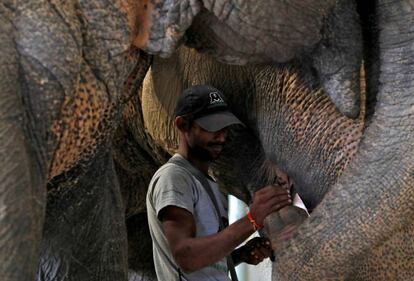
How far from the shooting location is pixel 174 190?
1.95 m

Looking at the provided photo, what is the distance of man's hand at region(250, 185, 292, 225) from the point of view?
1.78 metres

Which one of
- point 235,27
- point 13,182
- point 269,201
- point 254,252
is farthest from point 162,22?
point 254,252

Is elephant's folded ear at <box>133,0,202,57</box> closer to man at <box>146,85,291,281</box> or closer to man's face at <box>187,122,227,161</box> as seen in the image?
man at <box>146,85,291,281</box>

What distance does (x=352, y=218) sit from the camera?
1.50 m

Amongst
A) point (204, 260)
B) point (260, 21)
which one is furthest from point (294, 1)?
point (204, 260)

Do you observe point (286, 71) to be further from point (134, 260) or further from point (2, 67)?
point (134, 260)

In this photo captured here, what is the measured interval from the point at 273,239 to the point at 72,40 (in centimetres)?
55

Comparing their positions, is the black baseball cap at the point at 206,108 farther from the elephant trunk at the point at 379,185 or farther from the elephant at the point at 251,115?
the elephant trunk at the point at 379,185

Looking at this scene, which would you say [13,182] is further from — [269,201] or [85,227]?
[269,201]

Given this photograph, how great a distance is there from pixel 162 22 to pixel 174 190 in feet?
1.83

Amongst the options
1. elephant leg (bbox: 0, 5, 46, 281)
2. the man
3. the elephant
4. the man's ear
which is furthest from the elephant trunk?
the man's ear

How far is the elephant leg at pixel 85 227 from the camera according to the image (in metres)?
1.60

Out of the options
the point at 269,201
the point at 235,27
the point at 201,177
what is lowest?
the point at 201,177

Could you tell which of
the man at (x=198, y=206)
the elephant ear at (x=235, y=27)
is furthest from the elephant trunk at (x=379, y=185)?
the man at (x=198, y=206)
